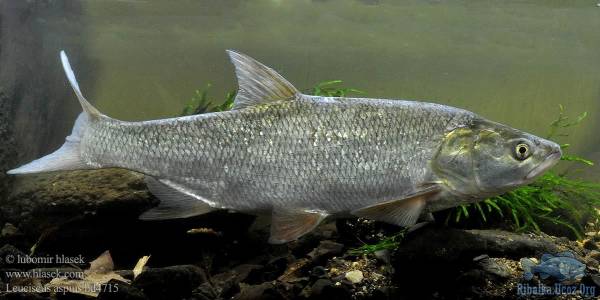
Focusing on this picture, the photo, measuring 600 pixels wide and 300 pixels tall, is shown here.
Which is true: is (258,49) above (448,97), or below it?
above

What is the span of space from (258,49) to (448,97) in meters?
6.17

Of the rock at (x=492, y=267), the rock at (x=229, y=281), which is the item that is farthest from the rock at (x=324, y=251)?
the rock at (x=492, y=267)

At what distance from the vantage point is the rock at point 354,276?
2893 millimetres

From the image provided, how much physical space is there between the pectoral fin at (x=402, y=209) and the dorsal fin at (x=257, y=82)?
3.11 feet

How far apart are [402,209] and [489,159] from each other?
0.59 metres

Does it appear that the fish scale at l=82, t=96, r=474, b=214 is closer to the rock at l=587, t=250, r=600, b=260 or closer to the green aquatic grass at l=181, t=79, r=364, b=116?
the rock at l=587, t=250, r=600, b=260

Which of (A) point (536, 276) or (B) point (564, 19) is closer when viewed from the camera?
(A) point (536, 276)

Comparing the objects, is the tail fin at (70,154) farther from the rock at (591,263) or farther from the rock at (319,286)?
the rock at (591,263)

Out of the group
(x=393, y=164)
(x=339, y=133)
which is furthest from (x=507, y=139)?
(x=339, y=133)

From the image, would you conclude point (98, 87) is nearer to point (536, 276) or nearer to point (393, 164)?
point (393, 164)

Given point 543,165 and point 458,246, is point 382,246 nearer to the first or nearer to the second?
point 458,246

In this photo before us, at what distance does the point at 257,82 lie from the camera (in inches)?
117

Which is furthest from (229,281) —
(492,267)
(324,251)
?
(492,267)

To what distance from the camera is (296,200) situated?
279 cm
